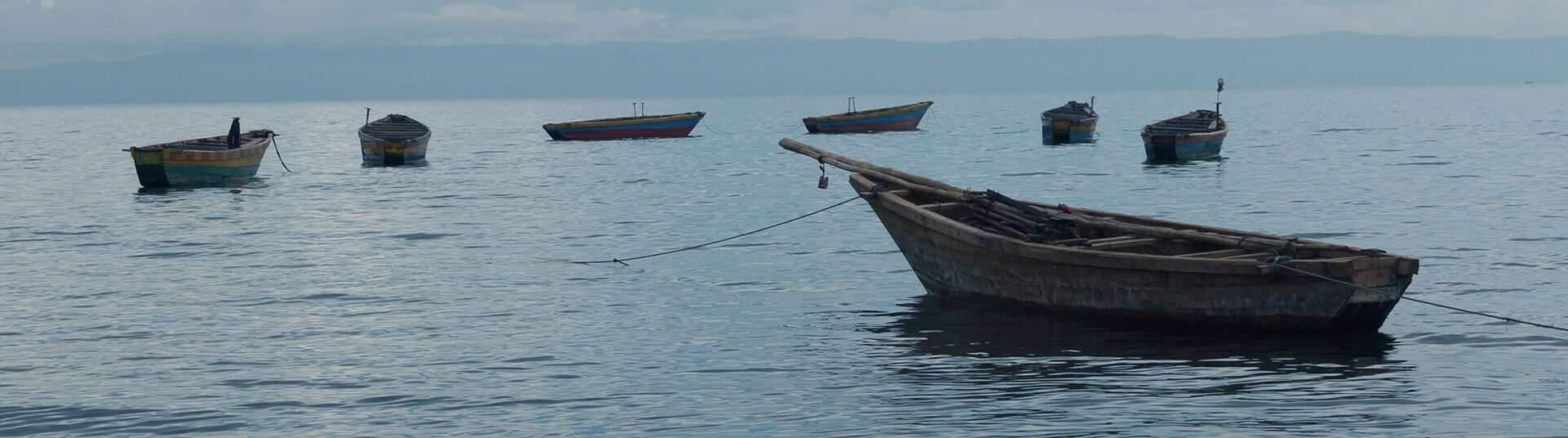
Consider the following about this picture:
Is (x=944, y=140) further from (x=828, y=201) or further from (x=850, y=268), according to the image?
(x=850, y=268)

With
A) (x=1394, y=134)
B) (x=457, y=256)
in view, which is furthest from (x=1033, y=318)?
(x=1394, y=134)

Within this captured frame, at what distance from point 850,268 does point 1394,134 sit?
211ft

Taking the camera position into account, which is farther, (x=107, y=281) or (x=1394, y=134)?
(x=1394, y=134)

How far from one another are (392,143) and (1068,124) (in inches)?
1191

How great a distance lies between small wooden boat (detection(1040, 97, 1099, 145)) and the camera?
230 feet

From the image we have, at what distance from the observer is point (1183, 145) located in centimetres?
5047

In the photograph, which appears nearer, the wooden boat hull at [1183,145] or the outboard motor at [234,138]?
the outboard motor at [234,138]

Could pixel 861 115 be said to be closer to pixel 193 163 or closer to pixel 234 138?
pixel 234 138

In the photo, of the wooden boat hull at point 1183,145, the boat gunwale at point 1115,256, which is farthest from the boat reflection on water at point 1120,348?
the wooden boat hull at point 1183,145

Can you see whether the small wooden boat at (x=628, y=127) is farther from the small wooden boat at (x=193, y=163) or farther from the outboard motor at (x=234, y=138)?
the small wooden boat at (x=193, y=163)

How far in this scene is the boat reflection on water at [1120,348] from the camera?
14.0 metres

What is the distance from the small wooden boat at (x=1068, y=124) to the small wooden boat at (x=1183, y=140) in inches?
649

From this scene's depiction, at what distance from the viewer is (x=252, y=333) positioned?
57.4 ft

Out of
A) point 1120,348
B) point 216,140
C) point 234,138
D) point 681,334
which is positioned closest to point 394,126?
point 216,140
